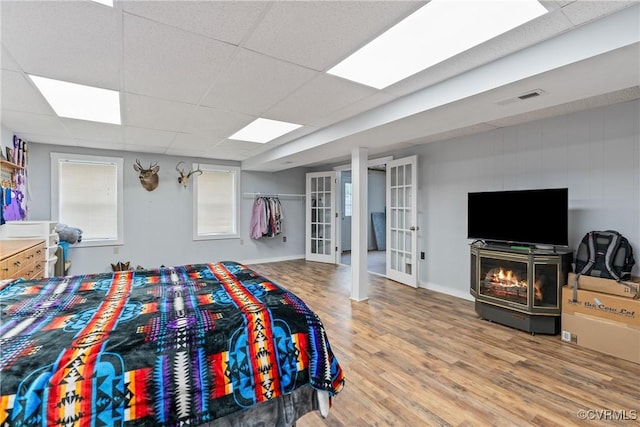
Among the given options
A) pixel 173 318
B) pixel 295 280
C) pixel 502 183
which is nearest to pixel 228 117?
pixel 173 318

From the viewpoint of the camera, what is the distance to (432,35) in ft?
5.82

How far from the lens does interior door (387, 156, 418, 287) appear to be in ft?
15.6

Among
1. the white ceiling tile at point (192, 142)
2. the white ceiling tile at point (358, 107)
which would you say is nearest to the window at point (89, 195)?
the white ceiling tile at point (192, 142)

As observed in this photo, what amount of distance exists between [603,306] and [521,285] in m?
0.63

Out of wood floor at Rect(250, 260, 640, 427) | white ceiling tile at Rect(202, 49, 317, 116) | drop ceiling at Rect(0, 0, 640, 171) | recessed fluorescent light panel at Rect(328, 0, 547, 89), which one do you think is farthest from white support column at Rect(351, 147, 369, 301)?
recessed fluorescent light panel at Rect(328, 0, 547, 89)

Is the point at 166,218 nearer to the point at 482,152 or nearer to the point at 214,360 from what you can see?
the point at 214,360

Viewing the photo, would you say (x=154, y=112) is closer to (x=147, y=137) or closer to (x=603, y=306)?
(x=147, y=137)

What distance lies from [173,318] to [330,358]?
0.81 meters

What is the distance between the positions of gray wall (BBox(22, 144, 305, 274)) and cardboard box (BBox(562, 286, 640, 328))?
5238 millimetres

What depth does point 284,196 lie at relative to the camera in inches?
277

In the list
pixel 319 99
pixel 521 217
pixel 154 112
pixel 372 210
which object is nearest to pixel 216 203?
pixel 154 112

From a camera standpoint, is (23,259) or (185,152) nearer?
(23,259)

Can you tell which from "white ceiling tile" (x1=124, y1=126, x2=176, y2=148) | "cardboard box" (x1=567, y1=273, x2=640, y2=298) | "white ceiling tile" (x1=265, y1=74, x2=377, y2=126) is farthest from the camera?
"white ceiling tile" (x1=124, y1=126, x2=176, y2=148)

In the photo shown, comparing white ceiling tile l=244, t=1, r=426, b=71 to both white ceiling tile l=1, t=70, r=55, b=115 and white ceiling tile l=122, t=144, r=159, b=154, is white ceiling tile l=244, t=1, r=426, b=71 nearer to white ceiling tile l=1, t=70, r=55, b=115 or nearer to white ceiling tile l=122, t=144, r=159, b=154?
white ceiling tile l=1, t=70, r=55, b=115
